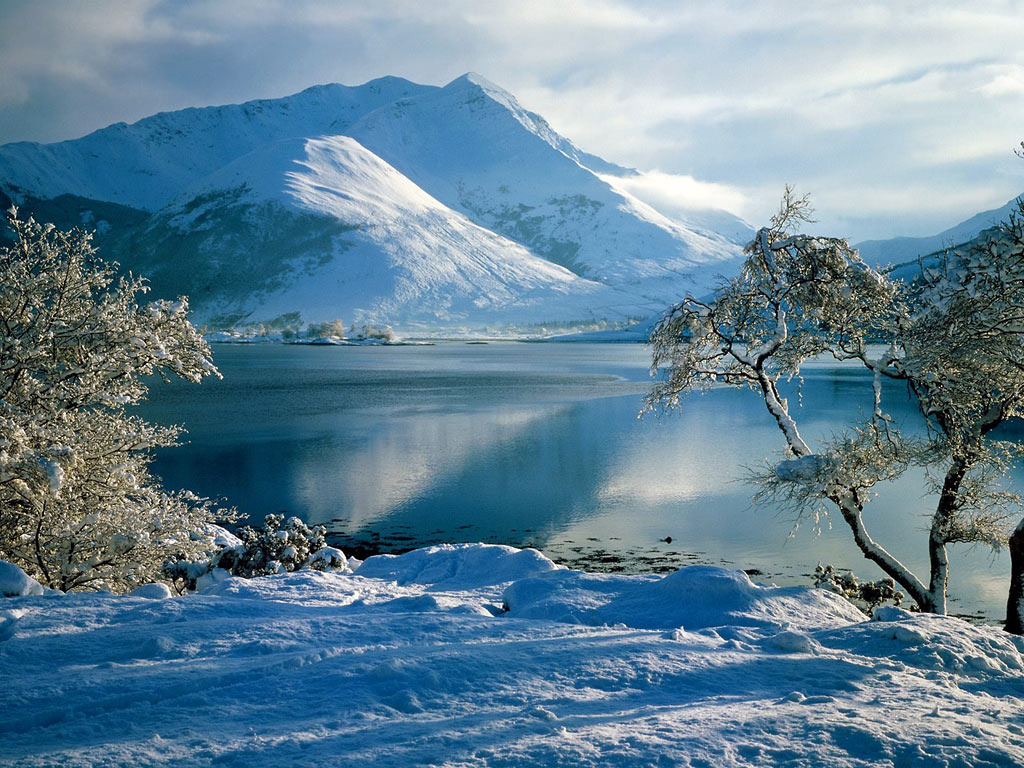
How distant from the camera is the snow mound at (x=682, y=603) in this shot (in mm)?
11156

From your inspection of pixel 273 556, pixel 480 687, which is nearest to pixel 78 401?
pixel 273 556

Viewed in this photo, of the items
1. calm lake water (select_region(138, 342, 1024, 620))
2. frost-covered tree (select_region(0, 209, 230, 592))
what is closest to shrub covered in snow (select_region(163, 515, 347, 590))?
frost-covered tree (select_region(0, 209, 230, 592))

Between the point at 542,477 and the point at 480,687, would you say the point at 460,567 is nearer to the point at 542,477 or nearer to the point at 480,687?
the point at 480,687

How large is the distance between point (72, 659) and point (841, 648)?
31.5ft

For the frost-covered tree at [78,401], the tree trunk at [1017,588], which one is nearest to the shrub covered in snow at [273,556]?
the frost-covered tree at [78,401]

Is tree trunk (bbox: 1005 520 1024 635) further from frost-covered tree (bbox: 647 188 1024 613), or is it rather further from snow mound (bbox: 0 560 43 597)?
snow mound (bbox: 0 560 43 597)

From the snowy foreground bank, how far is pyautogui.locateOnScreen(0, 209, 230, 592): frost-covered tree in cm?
531

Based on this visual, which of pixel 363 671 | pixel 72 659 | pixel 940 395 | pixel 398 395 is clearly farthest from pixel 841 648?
pixel 398 395

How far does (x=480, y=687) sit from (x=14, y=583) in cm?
895

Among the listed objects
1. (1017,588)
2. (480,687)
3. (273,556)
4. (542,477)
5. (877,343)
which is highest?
(877,343)

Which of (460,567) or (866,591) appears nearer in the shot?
(460,567)

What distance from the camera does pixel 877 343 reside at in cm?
1339

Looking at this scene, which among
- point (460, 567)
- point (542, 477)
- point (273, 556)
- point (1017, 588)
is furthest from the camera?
point (542, 477)

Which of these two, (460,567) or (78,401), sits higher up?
(78,401)
